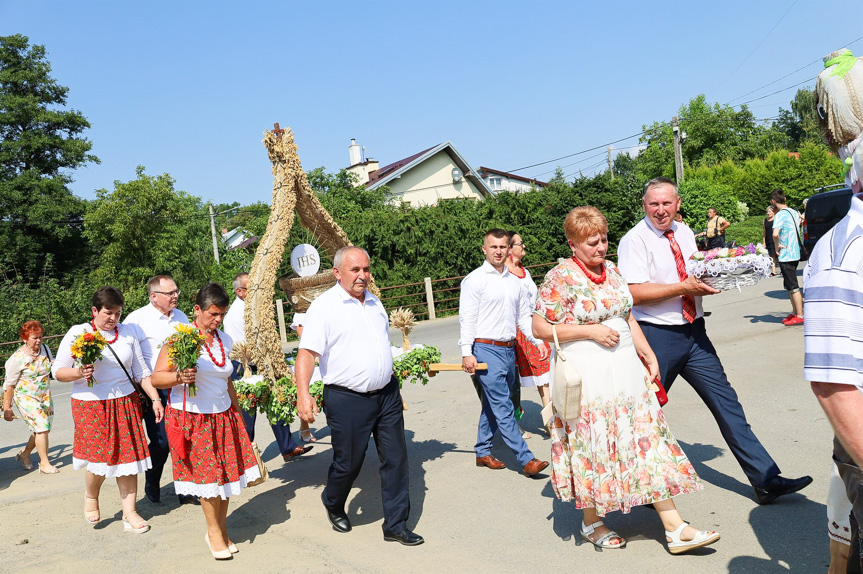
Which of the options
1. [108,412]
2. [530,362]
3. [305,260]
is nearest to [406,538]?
[530,362]

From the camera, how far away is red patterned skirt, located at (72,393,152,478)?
593cm

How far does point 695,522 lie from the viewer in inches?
186

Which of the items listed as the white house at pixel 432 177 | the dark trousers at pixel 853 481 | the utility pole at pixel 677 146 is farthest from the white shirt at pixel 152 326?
the white house at pixel 432 177

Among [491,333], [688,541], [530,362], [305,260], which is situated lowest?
[688,541]

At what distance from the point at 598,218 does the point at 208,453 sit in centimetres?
320

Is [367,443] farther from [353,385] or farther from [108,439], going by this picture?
[108,439]

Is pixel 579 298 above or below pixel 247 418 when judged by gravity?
above

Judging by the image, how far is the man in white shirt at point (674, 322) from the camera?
15.9ft

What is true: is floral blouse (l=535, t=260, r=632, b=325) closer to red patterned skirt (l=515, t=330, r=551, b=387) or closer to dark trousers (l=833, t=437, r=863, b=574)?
dark trousers (l=833, t=437, r=863, b=574)

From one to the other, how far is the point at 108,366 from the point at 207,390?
53.9 inches

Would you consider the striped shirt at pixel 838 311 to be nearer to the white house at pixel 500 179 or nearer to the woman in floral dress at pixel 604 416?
the woman in floral dress at pixel 604 416

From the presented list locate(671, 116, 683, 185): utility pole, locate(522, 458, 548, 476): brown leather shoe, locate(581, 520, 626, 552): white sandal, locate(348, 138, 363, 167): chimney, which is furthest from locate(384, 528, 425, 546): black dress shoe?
locate(348, 138, 363, 167): chimney

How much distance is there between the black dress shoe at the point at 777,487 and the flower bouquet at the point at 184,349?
13.2 ft

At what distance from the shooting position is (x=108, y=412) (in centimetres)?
603
